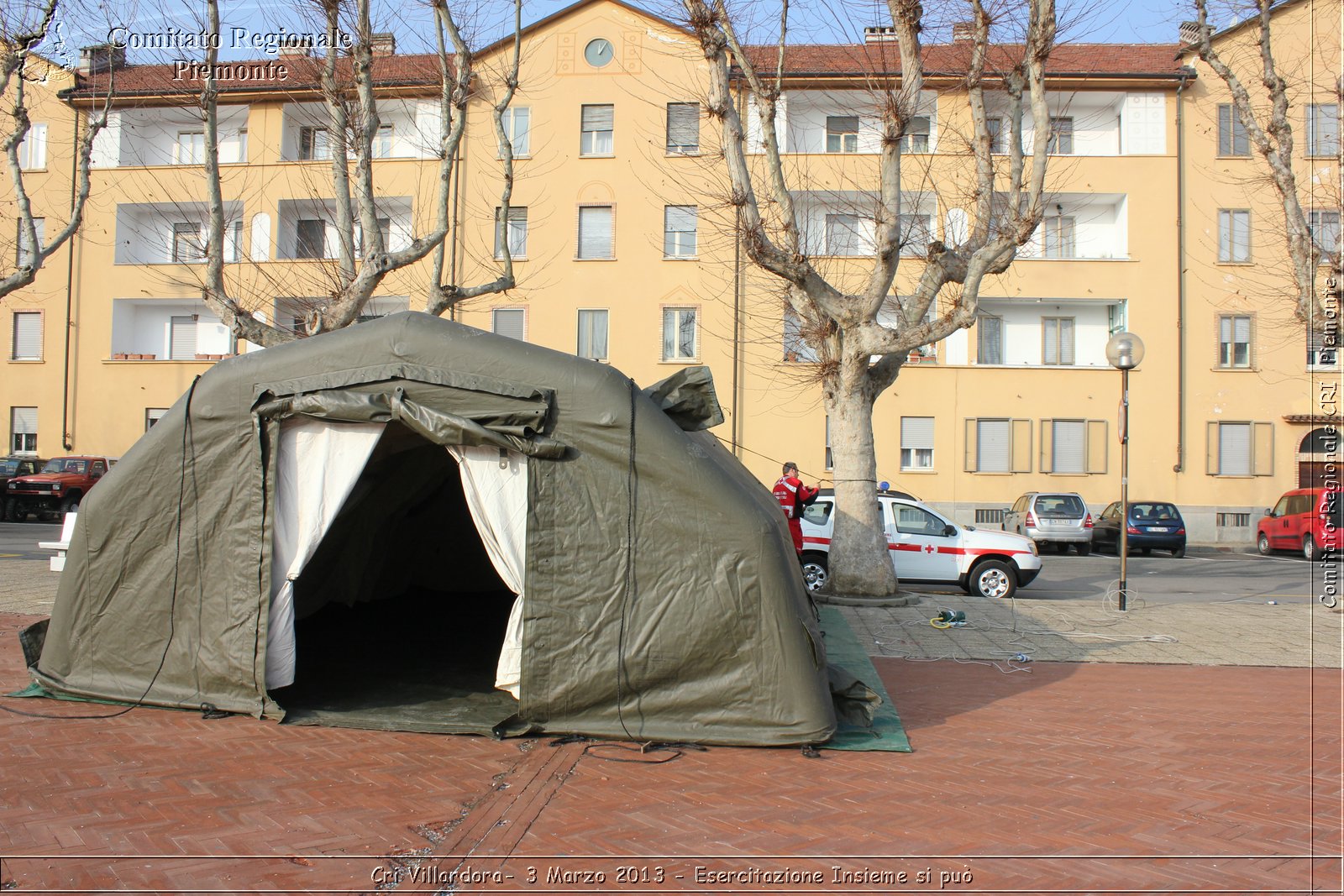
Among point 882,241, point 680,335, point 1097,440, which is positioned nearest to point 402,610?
point 882,241

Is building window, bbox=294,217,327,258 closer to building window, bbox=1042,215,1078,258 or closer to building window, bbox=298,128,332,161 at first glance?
building window, bbox=298,128,332,161

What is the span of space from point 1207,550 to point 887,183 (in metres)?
20.5

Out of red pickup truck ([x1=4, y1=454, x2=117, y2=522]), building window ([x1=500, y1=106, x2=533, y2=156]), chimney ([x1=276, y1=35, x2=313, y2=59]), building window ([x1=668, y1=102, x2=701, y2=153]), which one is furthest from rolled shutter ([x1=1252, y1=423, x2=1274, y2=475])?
red pickup truck ([x1=4, y1=454, x2=117, y2=522])

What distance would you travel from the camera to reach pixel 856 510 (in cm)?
1238

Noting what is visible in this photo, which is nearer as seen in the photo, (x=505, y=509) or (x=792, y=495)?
(x=505, y=509)

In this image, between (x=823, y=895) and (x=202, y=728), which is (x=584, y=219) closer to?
(x=202, y=728)

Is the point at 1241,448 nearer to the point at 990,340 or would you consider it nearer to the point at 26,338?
the point at 990,340

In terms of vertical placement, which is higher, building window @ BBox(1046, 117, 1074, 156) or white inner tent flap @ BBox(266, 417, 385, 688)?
building window @ BBox(1046, 117, 1074, 156)

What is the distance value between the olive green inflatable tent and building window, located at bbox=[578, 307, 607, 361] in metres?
21.6

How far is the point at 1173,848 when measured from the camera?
15.2ft

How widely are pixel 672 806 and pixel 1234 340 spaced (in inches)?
1135

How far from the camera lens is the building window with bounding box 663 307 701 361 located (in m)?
27.8

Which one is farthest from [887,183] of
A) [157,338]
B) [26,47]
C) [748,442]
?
[157,338]

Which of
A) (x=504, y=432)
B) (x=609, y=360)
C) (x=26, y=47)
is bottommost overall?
(x=504, y=432)
